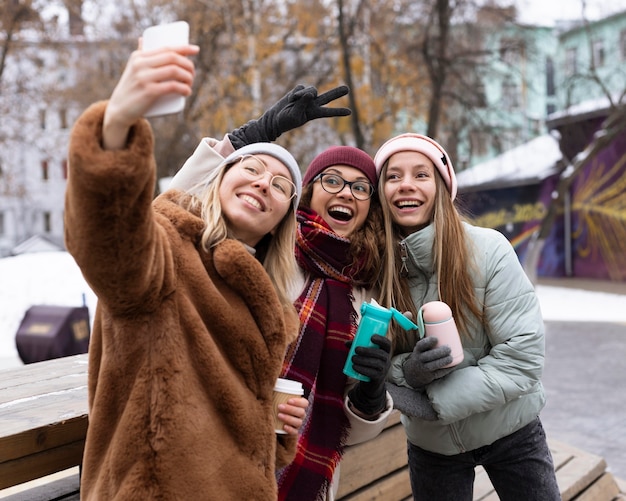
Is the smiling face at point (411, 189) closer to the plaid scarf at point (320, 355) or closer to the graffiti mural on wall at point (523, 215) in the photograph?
the plaid scarf at point (320, 355)

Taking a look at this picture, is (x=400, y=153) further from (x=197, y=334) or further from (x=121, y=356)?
(x=121, y=356)

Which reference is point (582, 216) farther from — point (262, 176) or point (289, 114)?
point (262, 176)

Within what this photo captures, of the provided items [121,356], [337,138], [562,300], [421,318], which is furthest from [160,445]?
[337,138]

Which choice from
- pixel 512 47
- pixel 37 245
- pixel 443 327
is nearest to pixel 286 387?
pixel 443 327

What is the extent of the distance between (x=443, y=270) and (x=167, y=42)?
1330 millimetres

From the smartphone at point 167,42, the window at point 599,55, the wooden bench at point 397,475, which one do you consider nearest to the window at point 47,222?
the window at point 599,55

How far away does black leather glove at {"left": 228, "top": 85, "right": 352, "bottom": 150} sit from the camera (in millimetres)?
2502

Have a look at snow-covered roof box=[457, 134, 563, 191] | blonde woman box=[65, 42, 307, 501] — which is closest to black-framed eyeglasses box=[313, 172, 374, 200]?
blonde woman box=[65, 42, 307, 501]

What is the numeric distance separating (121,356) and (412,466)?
56.5 inches

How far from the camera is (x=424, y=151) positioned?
2297 mm

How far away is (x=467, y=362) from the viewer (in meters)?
2.23

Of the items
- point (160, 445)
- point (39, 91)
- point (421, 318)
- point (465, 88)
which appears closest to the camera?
point (160, 445)

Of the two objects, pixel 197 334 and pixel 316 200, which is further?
pixel 316 200

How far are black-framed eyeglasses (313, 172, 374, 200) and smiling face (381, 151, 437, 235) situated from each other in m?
0.07
